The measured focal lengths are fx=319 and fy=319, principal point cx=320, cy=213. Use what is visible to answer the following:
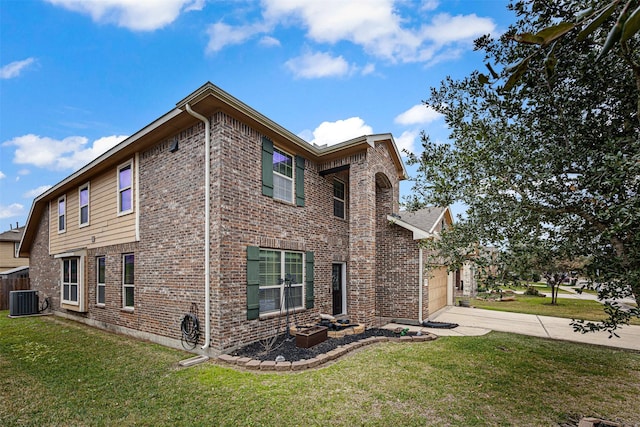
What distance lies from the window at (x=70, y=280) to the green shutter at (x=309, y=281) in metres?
8.78

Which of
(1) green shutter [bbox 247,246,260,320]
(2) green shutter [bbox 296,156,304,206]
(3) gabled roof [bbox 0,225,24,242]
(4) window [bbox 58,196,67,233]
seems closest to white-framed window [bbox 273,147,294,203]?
(2) green shutter [bbox 296,156,304,206]

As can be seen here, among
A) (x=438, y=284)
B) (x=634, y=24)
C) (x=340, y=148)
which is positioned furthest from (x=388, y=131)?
(x=634, y=24)

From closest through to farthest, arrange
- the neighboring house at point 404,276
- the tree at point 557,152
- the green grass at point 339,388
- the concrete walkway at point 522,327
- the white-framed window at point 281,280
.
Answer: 1. the tree at point 557,152
2. the green grass at point 339,388
3. the white-framed window at point 281,280
4. the concrete walkway at point 522,327
5. the neighboring house at point 404,276

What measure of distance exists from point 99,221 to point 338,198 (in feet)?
26.7

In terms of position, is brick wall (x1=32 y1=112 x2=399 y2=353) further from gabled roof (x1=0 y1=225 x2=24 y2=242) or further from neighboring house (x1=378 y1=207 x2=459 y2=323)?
gabled roof (x1=0 y1=225 x2=24 y2=242)

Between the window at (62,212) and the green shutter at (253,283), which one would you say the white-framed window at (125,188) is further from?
the window at (62,212)

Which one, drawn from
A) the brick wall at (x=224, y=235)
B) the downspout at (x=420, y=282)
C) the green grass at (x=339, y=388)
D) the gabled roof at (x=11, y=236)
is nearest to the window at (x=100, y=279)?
the brick wall at (x=224, y=235)

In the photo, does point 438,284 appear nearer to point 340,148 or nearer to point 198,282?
point 340,148

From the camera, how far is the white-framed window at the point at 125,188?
9445 millimetres

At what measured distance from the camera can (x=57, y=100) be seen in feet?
48.2

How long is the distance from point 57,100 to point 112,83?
9.27 ft

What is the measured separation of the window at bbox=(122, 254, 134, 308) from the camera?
368 inches

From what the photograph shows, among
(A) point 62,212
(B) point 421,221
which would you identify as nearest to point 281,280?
(B) point 421,221

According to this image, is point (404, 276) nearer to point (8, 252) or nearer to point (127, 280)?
point (127, 280)
